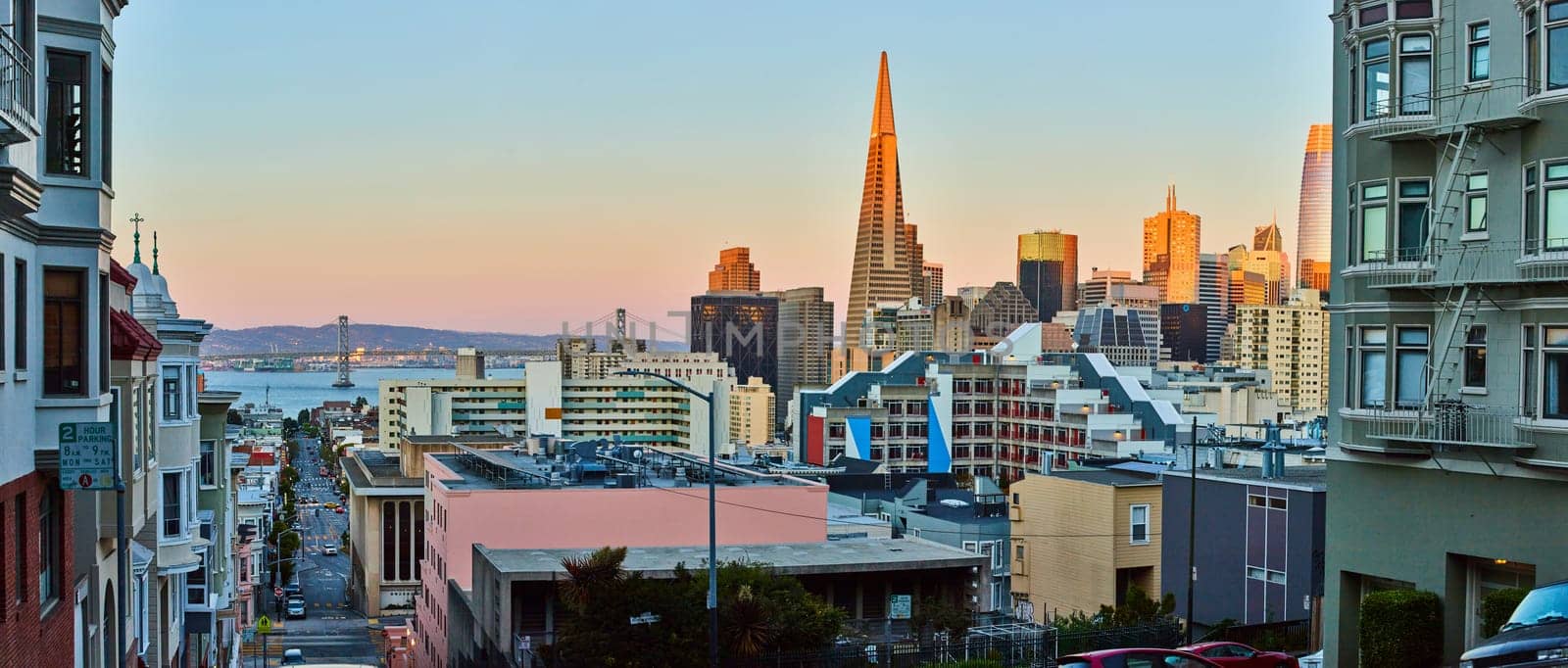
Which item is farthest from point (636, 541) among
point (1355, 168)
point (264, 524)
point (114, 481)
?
point (264, 524)

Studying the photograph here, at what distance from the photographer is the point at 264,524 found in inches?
5012

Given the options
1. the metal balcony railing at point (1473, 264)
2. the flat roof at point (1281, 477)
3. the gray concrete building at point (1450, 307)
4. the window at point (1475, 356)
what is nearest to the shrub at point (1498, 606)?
the gray concrete building at point (1450, 307)

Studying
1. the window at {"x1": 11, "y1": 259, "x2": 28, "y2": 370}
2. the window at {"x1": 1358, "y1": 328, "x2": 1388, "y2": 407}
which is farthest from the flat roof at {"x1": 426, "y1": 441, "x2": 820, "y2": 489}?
the window at {"x1": 11, "y1": 259, "x2": 28, "y2": 370}

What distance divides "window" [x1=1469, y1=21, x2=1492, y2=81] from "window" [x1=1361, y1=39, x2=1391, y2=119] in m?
1.40

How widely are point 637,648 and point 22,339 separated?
66.9ft

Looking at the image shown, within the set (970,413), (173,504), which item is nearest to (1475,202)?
(173,504)

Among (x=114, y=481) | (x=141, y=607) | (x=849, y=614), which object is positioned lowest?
(x=849, y=614)

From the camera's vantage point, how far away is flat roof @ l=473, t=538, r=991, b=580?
4147 centimetres

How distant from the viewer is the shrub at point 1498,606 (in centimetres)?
2412

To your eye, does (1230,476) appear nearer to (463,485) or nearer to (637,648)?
(637,648)

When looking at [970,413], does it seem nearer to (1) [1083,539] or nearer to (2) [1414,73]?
(1) [1083,539]

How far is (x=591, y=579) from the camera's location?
35938 millimetres

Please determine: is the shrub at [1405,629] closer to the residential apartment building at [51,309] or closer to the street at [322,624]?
the residential apartment building at [51,309]

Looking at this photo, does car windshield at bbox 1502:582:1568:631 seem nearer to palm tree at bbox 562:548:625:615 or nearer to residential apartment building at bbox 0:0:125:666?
residential apartment building at bbox 0:0:125:666
